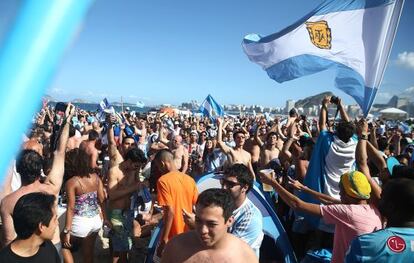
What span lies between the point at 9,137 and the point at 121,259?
427 centimetres

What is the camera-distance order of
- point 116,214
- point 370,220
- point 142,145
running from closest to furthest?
point 370,220 → point 116,214 → point 142,145

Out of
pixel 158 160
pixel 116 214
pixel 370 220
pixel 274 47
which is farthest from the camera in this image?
pixel 274 47

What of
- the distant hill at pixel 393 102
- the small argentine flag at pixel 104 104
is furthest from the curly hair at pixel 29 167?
the distant hill at pixel 393 102

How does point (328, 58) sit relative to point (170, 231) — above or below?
above

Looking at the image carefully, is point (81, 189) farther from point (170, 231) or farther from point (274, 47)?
point (274, 47)

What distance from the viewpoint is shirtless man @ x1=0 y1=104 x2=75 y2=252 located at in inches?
106

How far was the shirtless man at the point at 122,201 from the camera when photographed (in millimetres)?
4215

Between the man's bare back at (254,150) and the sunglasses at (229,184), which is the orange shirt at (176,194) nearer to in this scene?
the sunglasses at (229,184)

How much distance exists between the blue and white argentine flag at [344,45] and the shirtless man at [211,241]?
3176 millimetres

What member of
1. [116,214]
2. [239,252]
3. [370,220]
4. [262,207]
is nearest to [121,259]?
[116,214]

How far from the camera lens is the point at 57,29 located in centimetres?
45

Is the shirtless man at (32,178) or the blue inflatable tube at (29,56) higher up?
the blue inflatable tube at (29,56)

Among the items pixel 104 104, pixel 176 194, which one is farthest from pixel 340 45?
pixel 104 104

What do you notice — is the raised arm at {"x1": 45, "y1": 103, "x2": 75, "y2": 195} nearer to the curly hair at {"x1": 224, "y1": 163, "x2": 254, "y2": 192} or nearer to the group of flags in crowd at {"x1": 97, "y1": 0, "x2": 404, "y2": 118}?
the curly hair at {"x1": 224, "y1": 163, "x2": 254, "y2": 192}
